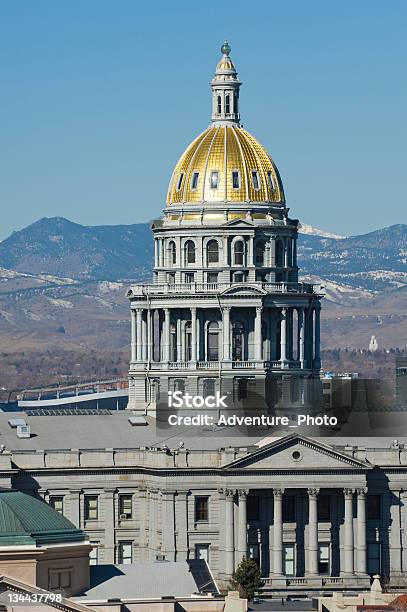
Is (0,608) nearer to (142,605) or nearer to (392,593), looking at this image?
(142,605)

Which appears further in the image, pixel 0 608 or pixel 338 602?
pixel 338 602

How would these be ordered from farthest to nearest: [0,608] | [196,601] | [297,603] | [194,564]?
[194,564] → [297,603] → [196,601] → [0,608]

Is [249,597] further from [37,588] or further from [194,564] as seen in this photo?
[37,588]

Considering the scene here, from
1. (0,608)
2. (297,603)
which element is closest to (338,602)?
(297,603)

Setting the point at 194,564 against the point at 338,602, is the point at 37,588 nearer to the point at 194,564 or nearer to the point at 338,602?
the point at 338,602

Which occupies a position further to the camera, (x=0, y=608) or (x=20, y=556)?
(x=20, y=556)

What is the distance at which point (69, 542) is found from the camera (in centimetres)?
17175

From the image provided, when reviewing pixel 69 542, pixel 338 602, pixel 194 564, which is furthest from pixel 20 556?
pixel 194 564

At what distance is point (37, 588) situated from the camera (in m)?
162

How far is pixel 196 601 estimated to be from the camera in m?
164

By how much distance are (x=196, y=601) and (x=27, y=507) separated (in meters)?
14.0

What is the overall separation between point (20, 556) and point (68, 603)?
1218cm

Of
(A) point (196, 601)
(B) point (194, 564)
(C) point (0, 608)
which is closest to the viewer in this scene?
(C) point (0, 608)

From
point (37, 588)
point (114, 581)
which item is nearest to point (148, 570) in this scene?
point (114, 581)
